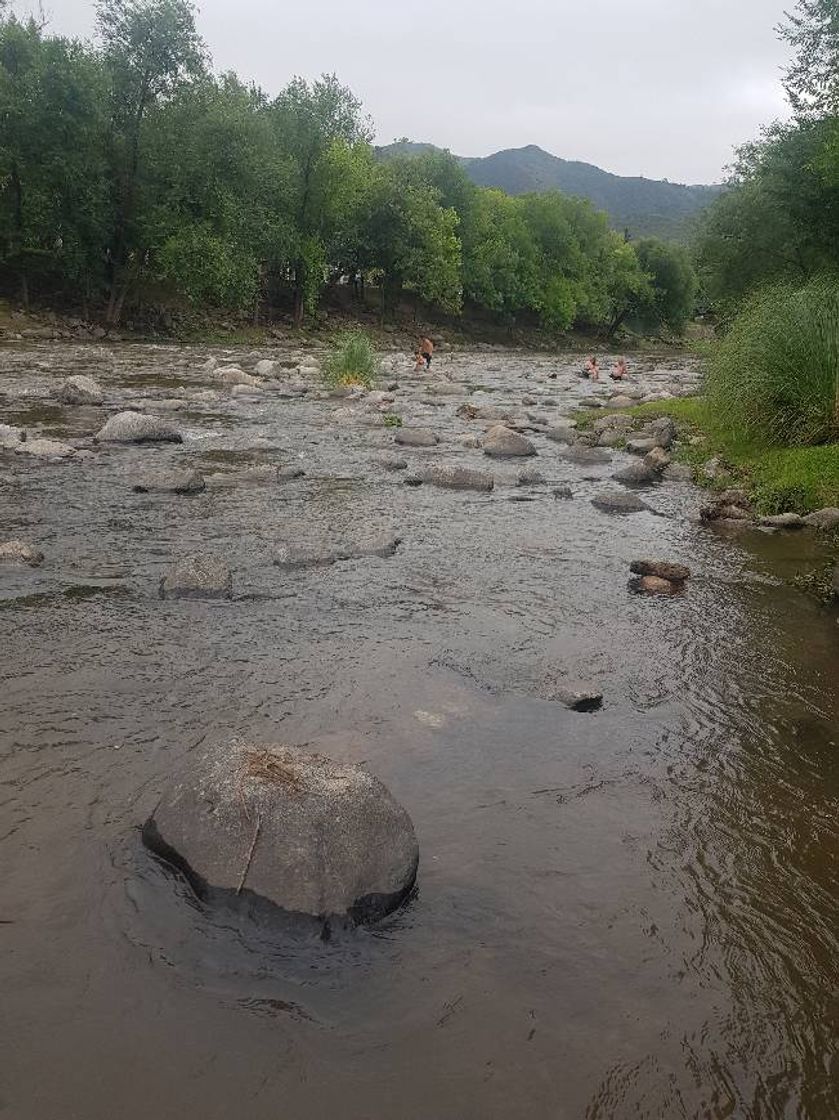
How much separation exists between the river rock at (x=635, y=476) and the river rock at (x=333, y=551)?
7.28 meters

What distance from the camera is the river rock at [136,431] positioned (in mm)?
17203

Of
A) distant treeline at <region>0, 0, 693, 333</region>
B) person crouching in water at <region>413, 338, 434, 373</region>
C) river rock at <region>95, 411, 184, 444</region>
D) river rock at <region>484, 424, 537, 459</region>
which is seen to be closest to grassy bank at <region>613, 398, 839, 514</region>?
river rock at <region>484, 424, 537, 459</region>

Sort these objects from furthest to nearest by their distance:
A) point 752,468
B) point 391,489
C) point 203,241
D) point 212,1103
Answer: point 203,241
point 752,468
point 391,489
point 212,1103

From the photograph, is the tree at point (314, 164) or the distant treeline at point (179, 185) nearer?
the distant treeline at point (179, 185)

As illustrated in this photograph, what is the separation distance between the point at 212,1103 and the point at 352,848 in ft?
4.86

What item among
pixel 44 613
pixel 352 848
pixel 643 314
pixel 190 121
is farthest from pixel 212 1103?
pixel 643 314

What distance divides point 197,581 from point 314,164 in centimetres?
5876

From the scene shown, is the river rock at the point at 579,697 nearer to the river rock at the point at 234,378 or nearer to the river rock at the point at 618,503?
the river rock at the point at 618,503

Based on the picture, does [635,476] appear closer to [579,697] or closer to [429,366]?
[579,697]

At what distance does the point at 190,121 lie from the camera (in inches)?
1789

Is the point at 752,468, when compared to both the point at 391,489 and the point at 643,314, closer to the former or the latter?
the point at 391,489

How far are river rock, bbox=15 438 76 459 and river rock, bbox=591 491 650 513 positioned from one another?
1009cm

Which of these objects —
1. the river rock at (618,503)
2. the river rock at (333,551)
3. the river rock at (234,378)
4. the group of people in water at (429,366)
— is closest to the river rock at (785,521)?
the river rock at (618,503)

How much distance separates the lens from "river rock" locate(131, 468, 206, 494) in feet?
44.1
